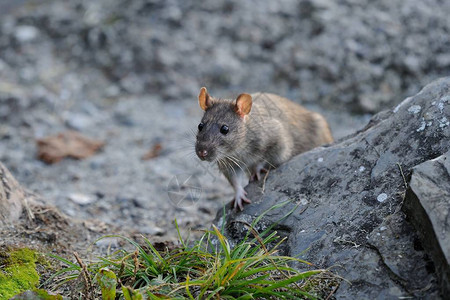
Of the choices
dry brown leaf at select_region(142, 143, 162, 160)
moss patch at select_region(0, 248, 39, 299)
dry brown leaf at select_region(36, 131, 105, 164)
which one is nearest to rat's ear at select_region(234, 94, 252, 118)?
moss patch at select_region(0, 248, 39, 299)

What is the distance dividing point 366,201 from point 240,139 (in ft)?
4.92

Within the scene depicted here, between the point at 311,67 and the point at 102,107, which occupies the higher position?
the point at 311,67

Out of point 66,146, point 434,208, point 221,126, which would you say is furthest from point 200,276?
point 66,146

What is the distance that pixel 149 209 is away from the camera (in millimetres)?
6258

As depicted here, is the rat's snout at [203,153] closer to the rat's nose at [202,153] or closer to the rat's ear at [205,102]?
the rat's nose at [202,153]

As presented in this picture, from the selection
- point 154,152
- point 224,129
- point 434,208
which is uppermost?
point 434,208

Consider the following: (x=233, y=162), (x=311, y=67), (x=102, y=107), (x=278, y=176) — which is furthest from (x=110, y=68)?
(x=278, y=176)

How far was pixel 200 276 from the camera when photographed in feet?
12.1

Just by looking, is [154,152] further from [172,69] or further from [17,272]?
[17,272]

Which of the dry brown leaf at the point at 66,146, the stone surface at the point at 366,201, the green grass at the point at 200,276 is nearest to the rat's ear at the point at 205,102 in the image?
the stone surface at the point at 366,201

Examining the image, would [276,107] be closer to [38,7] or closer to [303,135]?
[303,135]

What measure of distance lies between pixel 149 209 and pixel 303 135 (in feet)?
6.20

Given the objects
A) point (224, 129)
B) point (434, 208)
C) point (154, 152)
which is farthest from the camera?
point (154, 152)

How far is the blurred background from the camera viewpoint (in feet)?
24.2
